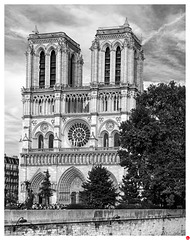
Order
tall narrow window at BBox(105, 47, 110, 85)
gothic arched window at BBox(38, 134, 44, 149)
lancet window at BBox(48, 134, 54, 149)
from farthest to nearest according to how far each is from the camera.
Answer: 1. gothic arched window at BBox(38, 134, 44, 149)
2. lancet window at BBox(48, 134, 54, 149)
3. tall narrow window at BBox(105, 47, 110, 85)

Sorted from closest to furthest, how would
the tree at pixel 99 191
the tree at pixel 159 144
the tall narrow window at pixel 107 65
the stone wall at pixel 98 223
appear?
the stone wall at pixel 98 223, the tree at pixel 159 144, the tree at pixel 99 191, the tall narrow window at pixel 107 65

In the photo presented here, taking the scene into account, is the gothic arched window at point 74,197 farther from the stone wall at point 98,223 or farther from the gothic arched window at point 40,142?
the stone wall at point 98,223

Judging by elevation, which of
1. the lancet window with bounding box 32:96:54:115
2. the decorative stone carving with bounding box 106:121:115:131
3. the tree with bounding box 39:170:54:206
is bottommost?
the tree with bounding box 39:170:54:206

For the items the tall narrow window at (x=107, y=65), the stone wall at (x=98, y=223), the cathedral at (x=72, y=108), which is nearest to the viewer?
the stone wall at (x=98, y=223)

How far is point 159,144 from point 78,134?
32991 mm

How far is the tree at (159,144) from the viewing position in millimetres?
29172

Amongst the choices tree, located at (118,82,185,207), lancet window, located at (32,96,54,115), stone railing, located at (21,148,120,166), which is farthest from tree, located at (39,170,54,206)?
tree, located at (118,82,185,207)

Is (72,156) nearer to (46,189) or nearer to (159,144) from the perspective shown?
(46,189)

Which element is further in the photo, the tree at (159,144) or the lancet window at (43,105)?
the lancet window at (43,105)

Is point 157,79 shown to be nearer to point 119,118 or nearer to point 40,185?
point 119,118

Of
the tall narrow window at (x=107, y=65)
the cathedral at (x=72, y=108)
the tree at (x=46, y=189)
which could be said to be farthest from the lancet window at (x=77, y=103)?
the tree at (x=46, y=189)

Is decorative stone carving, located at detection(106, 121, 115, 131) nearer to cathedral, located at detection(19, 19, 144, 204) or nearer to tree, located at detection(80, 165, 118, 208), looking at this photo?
cathedral, located at detection(19, 19, 144, 204)

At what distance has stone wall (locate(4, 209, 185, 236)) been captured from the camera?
1792 cm

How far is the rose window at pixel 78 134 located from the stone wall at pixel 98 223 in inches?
1444
